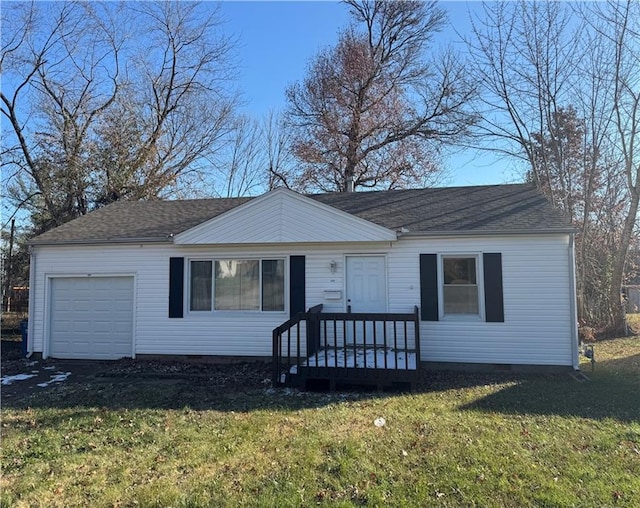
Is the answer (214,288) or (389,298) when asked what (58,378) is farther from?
(389,298)

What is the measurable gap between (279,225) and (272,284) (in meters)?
1.41

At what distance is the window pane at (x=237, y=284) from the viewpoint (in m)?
9.78

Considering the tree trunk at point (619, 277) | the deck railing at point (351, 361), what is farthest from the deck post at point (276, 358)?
the tree trunk at point (619, 277)

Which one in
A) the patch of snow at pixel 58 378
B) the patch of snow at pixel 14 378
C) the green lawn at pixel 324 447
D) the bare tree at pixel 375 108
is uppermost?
the bare tree at pixel 375 108

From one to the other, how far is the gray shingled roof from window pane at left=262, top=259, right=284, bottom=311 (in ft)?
7.57

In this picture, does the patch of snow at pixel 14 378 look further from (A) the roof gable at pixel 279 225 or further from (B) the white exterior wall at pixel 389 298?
(A) the roof gable at pixel 279 225

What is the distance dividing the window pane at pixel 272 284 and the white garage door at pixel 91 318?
3281 mm

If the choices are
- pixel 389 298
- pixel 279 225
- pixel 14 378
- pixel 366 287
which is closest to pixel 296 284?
pixel 279 225

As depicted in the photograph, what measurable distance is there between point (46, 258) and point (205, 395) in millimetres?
6440

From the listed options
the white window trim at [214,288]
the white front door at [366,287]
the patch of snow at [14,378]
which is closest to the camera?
the patch of snow at [14,378]

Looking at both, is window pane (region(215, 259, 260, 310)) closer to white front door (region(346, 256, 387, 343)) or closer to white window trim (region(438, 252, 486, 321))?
white front door (region(346, 256, 387, 343))

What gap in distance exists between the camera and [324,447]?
15.3 ft

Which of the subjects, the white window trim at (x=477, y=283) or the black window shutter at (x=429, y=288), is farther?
the black window shutter at (x=429, y=288)

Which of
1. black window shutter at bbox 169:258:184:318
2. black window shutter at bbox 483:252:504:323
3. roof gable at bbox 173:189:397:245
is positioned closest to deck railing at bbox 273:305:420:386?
black window shutter at bbox 483:252:504:323
